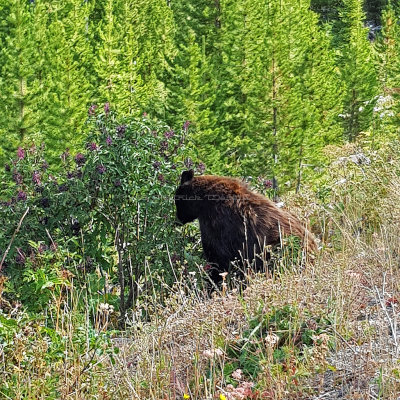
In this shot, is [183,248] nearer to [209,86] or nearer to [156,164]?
[156,164]

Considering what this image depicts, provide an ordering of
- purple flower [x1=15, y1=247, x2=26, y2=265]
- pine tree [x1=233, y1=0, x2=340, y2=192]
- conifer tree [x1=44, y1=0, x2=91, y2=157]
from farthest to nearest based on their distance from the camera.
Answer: conifer tree [x1=44, y1=0, x2=91, y2=157]
pine tree [x1=233, y1=0, x2=340, y2=192]
purple flower [x1=15, y1=247, x2=26, y2=265]

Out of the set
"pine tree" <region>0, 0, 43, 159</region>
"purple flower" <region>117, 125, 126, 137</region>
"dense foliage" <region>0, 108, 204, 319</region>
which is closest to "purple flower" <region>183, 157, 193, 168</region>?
"dense foliage" <region>0, 108, 204, 319</region>

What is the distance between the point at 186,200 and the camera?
7.30m

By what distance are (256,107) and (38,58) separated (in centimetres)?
660

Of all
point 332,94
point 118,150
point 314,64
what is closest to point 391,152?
point 118,150

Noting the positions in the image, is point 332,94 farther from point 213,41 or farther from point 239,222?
point 239,222

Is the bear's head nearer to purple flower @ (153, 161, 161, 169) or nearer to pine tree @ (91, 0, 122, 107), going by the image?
purple flower @ (153, 161, 161, 169)

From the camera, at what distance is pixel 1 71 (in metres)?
19.1

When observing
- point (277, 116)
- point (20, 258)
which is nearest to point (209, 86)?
point (277, 116)

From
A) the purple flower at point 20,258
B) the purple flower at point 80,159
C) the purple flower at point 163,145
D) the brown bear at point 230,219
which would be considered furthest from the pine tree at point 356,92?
the purple flower at point 20,258

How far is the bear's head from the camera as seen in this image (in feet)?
23.7

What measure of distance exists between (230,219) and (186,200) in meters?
0.62

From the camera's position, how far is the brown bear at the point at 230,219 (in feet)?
21.7

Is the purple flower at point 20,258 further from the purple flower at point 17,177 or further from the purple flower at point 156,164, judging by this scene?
the purple flower at point 156,164
